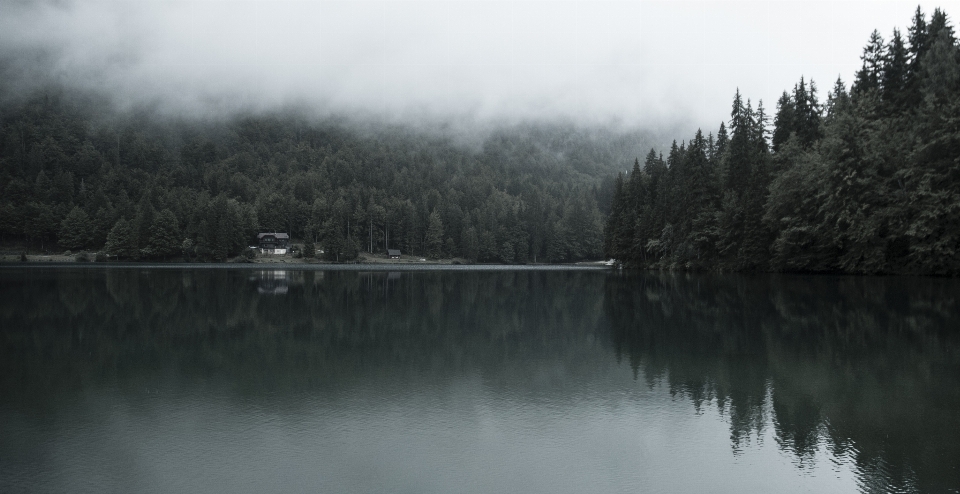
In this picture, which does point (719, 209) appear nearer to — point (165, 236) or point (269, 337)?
point (269, 337)

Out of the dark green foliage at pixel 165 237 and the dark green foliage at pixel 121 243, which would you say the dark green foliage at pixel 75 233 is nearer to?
the dark green foliage at pixel 121 243

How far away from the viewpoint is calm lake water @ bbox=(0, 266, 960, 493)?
7504 millimetres

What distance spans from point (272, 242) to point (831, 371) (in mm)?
150702

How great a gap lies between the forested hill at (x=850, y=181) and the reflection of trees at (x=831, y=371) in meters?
21.3

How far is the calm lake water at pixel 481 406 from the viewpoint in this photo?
7.50 meters

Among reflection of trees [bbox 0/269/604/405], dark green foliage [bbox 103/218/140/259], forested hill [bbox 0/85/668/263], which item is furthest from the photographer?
forested hill [bbox 0/85/668/263]

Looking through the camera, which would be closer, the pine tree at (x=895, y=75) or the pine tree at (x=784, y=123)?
the pine tree at (x=895, y=75)

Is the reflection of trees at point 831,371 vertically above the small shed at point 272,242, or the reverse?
the small shed at point 272,242

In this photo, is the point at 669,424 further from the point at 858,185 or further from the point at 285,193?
the point at 285,193

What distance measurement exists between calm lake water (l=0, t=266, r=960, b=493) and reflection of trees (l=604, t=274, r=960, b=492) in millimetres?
63

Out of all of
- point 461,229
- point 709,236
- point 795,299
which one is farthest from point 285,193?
point 795,299

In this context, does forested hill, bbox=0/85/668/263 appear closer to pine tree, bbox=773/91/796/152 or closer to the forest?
the forest

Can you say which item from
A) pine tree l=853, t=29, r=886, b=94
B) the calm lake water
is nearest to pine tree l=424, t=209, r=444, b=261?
pine tree l=853, t=29, r=886, b=94

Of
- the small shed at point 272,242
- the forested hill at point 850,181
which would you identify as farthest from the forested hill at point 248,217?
the forested hill at point 850,181
